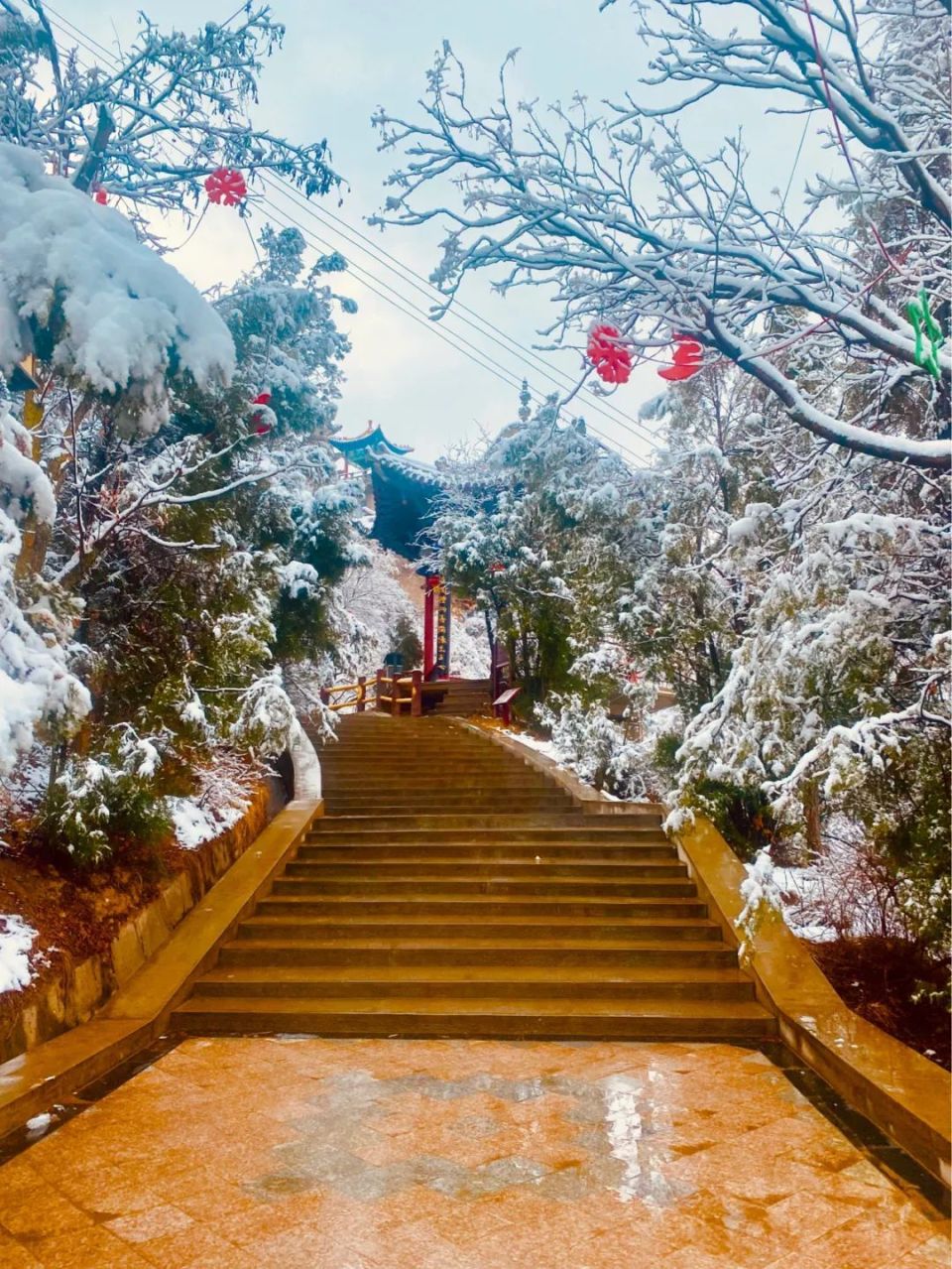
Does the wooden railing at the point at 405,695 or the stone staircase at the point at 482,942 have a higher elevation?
the wooden railing at the point at 405,695

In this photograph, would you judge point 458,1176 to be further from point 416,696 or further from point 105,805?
point 416,696

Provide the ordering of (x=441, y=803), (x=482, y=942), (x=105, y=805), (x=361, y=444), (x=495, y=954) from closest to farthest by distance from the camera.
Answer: (x=105, y=805) < (x=495, y=954) < (x=482, y=942) < (x=441, y=803) < (x=361, y=444)

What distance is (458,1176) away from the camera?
3463mm

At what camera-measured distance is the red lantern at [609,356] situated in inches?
165

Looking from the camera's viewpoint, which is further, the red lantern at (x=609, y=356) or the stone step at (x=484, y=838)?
the stone step at (x=484, y=838)

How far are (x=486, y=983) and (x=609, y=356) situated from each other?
13.2 feet

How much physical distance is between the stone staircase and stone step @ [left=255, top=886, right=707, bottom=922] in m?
0.01

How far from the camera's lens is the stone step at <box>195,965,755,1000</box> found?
5.82m

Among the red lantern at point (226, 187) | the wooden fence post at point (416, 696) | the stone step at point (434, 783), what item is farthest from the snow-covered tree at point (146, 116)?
the wooden fence post at point (416, 696)

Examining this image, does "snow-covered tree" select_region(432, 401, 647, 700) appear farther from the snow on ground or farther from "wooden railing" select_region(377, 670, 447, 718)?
the snow on ground

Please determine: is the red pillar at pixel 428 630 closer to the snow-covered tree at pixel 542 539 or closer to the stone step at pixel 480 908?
the snow-covered tree at pixel 542 539

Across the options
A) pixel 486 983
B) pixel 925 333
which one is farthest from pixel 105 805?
pixel 925 333

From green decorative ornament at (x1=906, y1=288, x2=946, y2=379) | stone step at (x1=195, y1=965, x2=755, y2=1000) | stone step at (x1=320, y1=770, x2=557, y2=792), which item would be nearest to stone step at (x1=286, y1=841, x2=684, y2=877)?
stone step at (x1=195, y1=965, x2=755, y2=1000)

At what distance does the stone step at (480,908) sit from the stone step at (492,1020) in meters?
1.32
